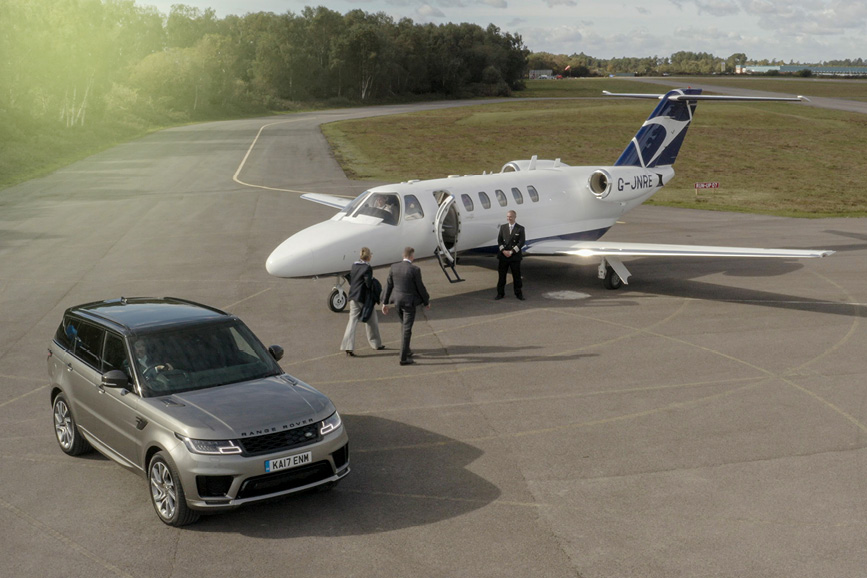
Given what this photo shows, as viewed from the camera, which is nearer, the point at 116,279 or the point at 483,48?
the point at 116,279

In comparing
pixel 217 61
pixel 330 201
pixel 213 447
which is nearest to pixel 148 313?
pixel 213 447

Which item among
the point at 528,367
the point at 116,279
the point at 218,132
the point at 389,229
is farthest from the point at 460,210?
the point at 218,132

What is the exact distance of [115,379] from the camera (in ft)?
31.9

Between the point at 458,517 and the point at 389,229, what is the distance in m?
10.8

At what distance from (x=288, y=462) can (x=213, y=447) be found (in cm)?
80

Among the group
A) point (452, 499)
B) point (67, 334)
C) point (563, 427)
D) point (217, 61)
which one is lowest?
point (563, 427)

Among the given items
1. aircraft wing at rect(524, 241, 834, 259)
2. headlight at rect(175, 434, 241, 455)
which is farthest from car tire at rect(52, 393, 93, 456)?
aircraft wing at rect(524, 241, 834, 259)

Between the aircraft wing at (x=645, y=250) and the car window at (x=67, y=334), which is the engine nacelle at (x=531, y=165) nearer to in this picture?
the aircraft wing at (x=645, y=250)

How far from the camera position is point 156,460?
9.27 metres

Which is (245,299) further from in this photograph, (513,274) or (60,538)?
→ (60,538)

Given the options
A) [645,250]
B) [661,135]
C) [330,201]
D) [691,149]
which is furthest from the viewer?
[691,149]

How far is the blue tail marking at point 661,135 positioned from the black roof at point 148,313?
17818mm

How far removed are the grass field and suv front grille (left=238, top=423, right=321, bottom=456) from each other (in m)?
31.3

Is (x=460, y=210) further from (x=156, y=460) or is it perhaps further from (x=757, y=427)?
(x=156, y=460)
